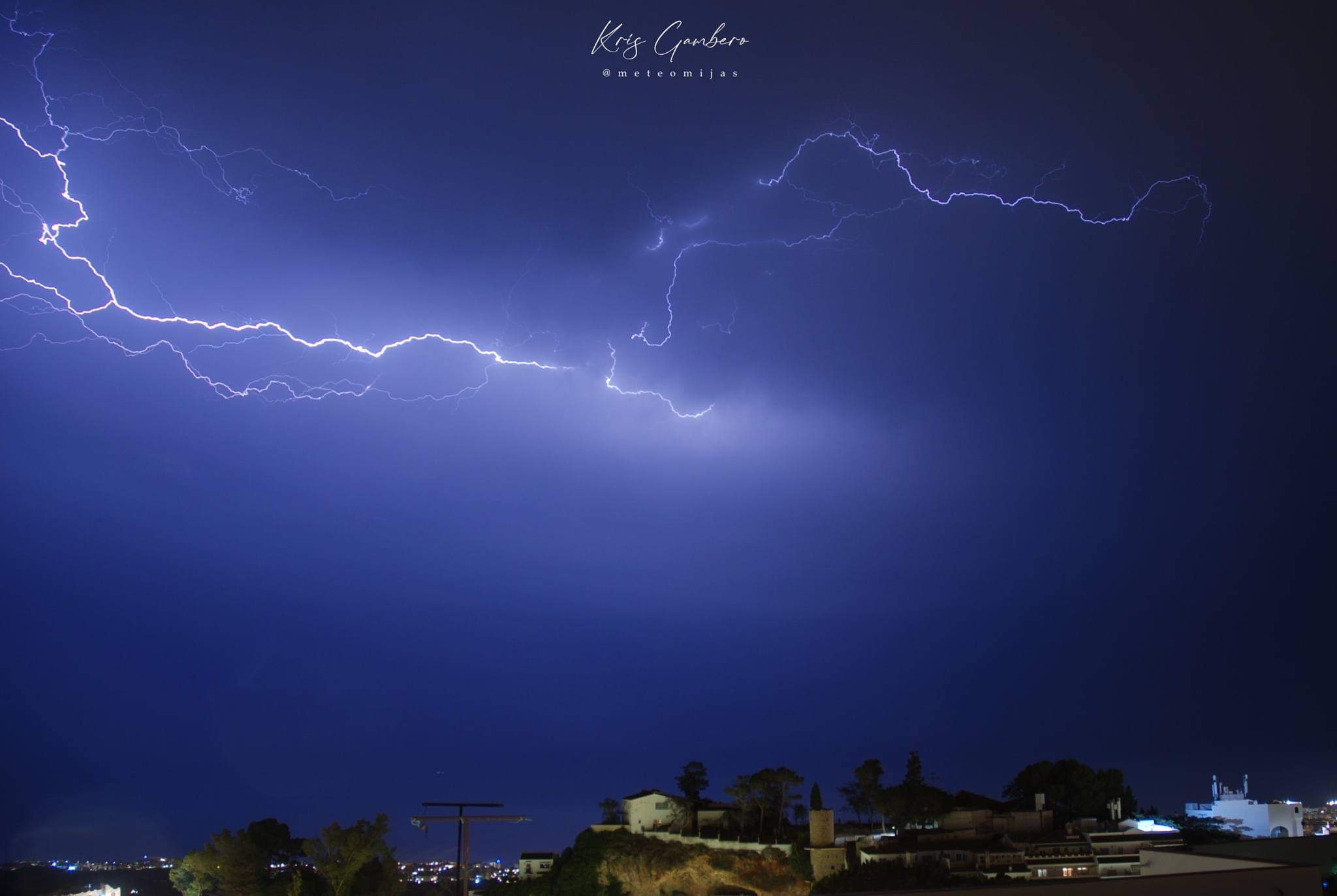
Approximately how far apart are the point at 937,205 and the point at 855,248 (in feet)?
5.67

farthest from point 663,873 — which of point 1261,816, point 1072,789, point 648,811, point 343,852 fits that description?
point 1261,816

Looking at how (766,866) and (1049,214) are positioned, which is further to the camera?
(766,866)

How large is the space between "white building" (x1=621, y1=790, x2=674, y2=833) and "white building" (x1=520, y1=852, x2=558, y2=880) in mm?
2272

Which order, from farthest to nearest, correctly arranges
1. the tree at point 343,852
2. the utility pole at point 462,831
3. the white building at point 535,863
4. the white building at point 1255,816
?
1. the white building at point 1255,816
2. the white building at point 535,863
3. the tree at point 343,852
4. the utility pole at point 462,831

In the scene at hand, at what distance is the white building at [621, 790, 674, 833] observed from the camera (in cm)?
2481

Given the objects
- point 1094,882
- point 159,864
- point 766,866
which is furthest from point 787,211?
point 159,864

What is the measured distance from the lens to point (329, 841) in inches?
797

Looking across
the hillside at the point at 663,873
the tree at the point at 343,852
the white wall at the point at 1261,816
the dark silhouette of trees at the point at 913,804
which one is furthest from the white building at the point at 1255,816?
the tree at the point at 343,852

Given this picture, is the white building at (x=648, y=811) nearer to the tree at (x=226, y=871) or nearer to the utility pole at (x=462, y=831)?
the tree at (x=226, y=871)

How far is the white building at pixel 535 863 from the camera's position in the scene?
24.4 meters

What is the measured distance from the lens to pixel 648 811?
82.9ft

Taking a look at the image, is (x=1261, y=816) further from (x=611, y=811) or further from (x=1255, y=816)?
(x=611, y=811)

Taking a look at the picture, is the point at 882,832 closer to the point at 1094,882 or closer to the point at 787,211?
the point at 787,211

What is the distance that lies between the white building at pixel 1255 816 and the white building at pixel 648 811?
659 inches
